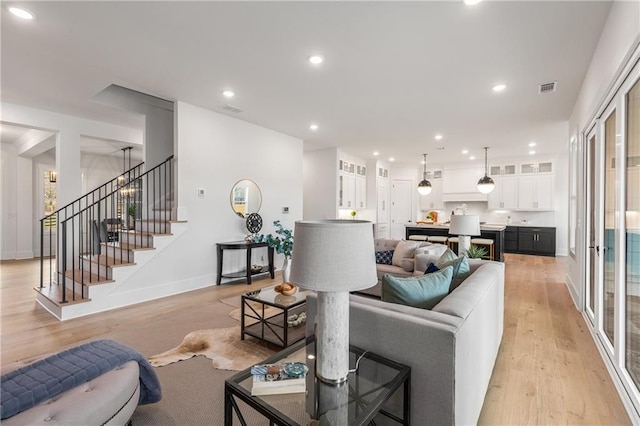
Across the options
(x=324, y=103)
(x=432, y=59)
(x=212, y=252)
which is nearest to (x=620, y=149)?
(x=432, y=59)

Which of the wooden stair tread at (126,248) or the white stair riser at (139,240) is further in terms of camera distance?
the white stair riser at (139,240)

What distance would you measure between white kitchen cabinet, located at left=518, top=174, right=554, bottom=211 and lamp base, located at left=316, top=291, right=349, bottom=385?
9275 millimetres

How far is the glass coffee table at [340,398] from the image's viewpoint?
44.8 inches

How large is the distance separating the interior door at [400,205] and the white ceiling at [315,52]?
5046 mm

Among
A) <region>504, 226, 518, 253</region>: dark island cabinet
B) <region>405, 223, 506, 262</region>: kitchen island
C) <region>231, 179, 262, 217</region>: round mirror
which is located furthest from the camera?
<region>504, 226, 518, 253</region>: dark island cabinet

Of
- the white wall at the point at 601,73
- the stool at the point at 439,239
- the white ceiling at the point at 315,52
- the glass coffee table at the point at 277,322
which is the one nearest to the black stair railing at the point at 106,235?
the white ceiling at the point at 315,52

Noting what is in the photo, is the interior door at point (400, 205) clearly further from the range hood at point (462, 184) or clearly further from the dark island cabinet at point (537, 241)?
the dark island cabinet at point (537, 241)

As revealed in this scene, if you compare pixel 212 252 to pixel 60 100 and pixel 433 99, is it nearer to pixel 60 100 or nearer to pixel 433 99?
pixel 60 100

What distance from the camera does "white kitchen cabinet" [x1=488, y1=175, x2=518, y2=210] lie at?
8.71 meters

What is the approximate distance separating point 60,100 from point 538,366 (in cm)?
680

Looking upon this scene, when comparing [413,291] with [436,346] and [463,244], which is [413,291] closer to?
[436,346]

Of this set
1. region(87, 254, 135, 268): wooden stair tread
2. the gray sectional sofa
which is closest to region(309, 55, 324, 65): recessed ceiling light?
the gray sectional sofa

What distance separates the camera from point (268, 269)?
5.69 metres

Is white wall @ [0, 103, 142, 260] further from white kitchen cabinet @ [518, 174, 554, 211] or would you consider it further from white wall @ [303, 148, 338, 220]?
white kitchen cabinet @ [518, 174, 554, 211]
